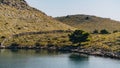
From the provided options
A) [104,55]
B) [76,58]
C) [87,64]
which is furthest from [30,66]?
[104,55]

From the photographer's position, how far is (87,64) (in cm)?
16275

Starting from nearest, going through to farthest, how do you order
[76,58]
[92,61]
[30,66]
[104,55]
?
1. [30,66]
2. [92,61]
3. [76,58]
4. [104,55]

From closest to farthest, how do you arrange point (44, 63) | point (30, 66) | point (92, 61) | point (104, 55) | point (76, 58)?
point (30, 66) < point (44, 63) < point (92, 61) < point (76, 58) < point (104, 55)

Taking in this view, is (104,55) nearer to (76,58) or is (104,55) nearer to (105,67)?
(76,58)

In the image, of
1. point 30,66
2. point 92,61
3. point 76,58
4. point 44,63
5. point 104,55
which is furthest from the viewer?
point 104,55

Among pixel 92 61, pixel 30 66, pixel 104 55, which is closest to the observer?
pixel 30 66

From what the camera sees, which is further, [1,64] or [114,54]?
[114,54]

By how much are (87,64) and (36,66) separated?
26764 mm

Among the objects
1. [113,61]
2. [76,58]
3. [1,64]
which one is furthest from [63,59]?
[1,64]

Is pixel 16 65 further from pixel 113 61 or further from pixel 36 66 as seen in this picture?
pixel 113 61

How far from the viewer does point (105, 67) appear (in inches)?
6043

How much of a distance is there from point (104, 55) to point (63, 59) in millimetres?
30462

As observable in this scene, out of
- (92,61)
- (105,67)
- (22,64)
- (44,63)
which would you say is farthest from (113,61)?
(22,64)

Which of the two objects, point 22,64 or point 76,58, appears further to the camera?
point 76,58
